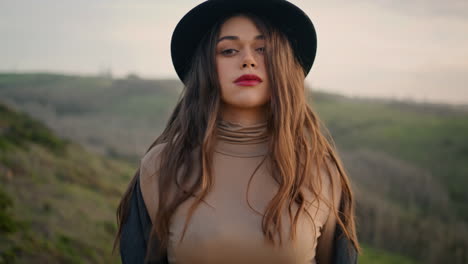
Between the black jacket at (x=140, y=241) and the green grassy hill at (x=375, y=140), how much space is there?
93 cm

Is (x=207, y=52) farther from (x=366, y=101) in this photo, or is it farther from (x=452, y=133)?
(x=366, y=101)

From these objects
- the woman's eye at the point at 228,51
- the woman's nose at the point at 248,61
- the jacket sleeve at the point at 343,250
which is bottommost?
the jacket sleeve at the point at 343,250

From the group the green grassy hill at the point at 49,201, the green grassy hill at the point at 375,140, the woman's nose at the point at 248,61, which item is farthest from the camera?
the green grassy hill at the point at 375,140

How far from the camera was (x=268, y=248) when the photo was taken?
2.16 meters

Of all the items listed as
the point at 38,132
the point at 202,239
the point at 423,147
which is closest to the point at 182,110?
the point at 202,239

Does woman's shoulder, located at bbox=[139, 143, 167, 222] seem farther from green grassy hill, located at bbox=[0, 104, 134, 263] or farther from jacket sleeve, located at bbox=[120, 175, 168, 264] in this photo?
green grassy hill, located at bbox=[0, 104, 134, 263]

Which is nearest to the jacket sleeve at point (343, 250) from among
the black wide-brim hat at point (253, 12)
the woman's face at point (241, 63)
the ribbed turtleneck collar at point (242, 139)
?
the ribbed turtleneck collar at point (242, 139)

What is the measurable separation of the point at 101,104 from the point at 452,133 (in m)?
20.5

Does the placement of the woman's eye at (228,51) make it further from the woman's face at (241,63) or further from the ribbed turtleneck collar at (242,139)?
the ribbed turtleneck collar at (242,139)

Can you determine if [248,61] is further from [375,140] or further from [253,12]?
[375,140]

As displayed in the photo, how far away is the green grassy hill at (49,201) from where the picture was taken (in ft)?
13.5

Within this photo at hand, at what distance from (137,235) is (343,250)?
112 centimetres

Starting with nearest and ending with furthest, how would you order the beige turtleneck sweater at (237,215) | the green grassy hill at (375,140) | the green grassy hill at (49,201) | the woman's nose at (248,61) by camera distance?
the beige turtleneck sweater at (237,215)
the woman's nose at (248,61)
the green grassy hill at (49,201)
the green grassy hill at (375,140)

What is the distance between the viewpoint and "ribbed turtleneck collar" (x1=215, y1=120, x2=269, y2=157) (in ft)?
7.97
